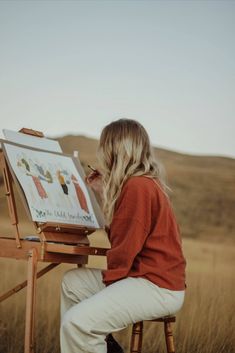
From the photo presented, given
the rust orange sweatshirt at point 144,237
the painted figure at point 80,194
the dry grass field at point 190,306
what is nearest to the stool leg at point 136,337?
the rust orange sweatshirt at point 144,237

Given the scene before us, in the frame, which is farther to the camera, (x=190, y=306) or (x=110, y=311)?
(x=190, y=306)

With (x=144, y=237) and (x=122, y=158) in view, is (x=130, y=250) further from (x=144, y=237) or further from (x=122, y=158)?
(x=122, y=158)

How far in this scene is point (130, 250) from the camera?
134 inches

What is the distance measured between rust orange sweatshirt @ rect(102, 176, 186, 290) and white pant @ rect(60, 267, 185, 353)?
1.8 inches

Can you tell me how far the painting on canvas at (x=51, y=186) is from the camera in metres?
3.85

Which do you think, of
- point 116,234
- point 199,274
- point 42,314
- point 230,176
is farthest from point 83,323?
point 230,176

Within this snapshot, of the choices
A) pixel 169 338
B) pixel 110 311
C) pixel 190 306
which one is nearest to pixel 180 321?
pixel 190 306

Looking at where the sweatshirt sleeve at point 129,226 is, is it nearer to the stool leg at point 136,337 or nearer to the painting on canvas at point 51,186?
the stool leg at point 136,337

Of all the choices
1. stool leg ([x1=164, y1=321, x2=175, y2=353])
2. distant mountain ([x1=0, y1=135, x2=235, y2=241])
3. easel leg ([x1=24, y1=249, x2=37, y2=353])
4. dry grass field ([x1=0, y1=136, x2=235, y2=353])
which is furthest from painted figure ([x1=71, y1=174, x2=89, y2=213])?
distant mountain ([x1=0, y1=135, x2=235, y2=241])

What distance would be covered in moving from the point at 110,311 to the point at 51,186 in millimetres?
861

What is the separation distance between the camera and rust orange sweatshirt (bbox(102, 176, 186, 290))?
3426mm

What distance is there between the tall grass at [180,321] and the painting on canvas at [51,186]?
1.15 metres

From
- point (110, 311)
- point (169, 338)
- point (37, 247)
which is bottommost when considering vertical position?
point (169, 338)

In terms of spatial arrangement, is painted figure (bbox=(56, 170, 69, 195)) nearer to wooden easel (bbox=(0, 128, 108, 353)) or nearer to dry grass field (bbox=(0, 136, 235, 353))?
wooden easel (bbox=(0, 128, 108, 353))
